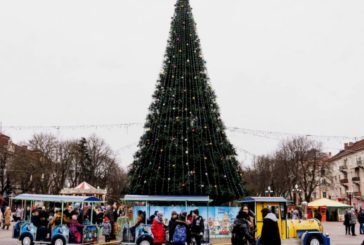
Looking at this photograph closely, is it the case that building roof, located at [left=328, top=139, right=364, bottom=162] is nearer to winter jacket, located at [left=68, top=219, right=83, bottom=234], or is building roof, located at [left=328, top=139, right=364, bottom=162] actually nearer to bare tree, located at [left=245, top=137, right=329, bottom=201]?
bare tree, located at [left=245, top=137, right=329, bottom=201]

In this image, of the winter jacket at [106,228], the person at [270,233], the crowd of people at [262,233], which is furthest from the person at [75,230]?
the person at [270,233]

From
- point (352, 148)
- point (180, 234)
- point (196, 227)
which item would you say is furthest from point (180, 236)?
point (352, 148)

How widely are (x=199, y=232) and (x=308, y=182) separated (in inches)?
2226

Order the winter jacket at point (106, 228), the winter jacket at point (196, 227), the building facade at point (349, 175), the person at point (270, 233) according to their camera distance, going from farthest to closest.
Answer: the building facade at point (349, 175)
the winter jacket at point (106, 228)
the winter jacket at point (196, 227)
the person at point (270, 233)

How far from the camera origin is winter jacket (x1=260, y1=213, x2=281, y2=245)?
9.10 m

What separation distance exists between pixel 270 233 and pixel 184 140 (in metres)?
14.8

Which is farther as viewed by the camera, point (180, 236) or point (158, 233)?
point (158, 233)

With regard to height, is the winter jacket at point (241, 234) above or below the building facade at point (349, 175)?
below

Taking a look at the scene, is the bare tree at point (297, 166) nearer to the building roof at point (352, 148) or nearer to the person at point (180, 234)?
the building roof at point (352, 148)

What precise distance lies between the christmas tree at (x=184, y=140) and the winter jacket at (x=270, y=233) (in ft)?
45.0

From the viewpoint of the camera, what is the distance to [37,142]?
59875 mm

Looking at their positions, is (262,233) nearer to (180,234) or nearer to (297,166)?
(180,234)

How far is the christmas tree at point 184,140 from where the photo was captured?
23.3 metres

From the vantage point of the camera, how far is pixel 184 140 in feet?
77.9
